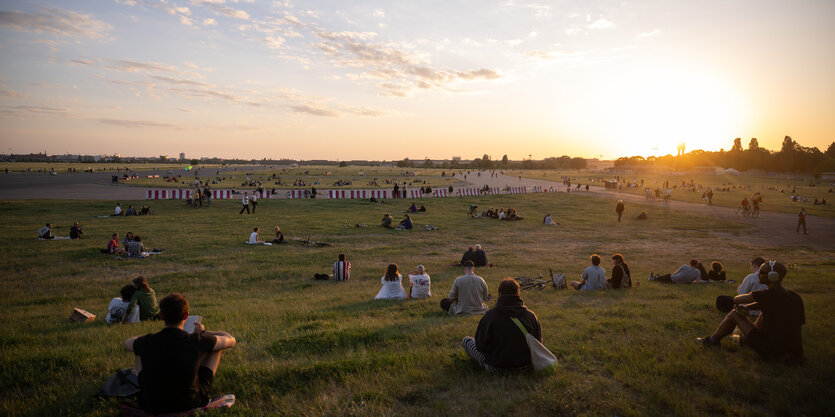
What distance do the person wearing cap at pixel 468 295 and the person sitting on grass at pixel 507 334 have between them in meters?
3.31

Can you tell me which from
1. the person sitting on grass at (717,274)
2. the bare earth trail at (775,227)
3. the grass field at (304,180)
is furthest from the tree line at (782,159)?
the person sitting on grass at (717,274)

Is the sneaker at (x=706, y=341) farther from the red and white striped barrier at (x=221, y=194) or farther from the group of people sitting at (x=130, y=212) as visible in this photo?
the red and white striped barrier at (x=221, y=194)

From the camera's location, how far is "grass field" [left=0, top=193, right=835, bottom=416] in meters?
5.07

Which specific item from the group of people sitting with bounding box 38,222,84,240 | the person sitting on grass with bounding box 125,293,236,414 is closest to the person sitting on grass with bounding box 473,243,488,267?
the person sitting on grass with bounding box 125,293,236,414

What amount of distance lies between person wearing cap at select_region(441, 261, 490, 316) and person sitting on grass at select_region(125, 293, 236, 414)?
5.58 metres

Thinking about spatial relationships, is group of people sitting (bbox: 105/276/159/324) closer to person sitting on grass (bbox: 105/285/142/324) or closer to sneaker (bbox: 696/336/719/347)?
person sitting on grass (bbox: 105/285/142/324)

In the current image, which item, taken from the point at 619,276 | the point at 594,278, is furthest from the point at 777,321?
the point at 619,276

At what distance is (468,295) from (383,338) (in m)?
2.51

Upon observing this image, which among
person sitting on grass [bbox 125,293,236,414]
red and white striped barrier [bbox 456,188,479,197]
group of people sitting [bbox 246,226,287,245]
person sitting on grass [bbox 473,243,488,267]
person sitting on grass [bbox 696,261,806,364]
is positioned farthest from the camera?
red and white striped barrier [bbox 456,188,479,197]

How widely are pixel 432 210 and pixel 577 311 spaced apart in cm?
2950

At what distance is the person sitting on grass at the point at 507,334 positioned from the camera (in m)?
5.52

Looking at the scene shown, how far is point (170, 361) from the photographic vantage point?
14.1 feet

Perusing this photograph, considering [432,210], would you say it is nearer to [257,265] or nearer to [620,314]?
[257,265]

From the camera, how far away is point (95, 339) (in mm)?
7516
